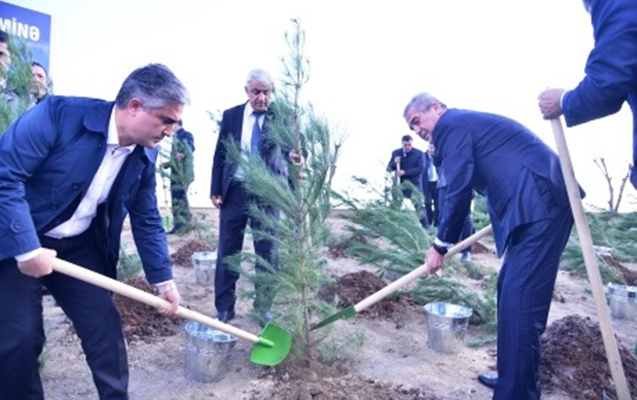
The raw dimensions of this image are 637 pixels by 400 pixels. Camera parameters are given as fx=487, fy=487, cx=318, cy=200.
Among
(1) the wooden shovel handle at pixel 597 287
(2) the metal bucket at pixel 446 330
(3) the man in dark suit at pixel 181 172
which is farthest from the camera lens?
(3) the man in dark suit at pixel 181 172

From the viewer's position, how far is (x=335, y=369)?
3066mm

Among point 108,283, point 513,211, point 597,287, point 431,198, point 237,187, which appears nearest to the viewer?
point 108,283

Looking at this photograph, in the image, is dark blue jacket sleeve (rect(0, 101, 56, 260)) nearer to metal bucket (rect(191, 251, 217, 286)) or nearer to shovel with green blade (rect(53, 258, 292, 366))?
shovel with green blade (rect(53, 258, 292, 366))

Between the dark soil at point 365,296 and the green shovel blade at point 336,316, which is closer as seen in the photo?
the green shovel blade at point 336,316

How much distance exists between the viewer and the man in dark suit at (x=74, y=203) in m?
1.82

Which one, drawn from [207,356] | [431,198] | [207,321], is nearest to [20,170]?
[207,321]

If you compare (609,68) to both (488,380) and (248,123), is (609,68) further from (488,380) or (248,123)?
(248,123)

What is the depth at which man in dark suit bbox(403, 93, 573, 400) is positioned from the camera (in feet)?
8.00

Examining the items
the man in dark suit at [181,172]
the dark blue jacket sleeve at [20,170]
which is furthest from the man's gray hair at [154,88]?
the man in dark suit at [181,172]

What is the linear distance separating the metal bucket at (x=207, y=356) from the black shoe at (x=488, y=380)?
5.21ft

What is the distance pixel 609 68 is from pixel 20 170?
7.44 ft

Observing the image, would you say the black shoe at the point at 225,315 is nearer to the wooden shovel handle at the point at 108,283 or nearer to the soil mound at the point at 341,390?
the soil mound at the point at 341,390

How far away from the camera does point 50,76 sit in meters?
3.27

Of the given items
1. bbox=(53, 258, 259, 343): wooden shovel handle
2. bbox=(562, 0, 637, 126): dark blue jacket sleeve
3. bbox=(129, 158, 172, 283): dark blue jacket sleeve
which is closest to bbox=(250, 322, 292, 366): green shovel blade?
bbox=(53, 258, 259, 343): wooden shovel handle
